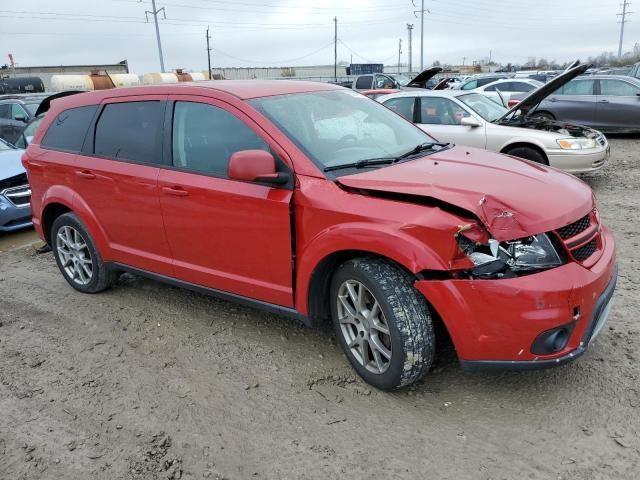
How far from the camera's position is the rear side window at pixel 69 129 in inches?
181

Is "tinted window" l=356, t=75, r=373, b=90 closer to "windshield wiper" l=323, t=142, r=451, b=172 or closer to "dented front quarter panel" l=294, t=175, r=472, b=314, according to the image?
"windshield wiper" l=323, t=142, r=451, b=172

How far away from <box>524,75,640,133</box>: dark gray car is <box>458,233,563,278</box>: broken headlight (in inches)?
451

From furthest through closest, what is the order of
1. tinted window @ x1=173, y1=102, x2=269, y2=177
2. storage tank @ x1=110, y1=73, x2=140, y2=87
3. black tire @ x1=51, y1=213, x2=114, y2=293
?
storage tank @ x1=110, y1=73, x2=140, y2=87
black tire @ x1=51, y1=213, x2=114, y2=293
tinted window @ x1=173, y1=102, x2=269, y2=177

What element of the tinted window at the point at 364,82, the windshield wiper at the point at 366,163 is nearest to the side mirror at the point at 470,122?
the windshield wiper at the point at 366,163

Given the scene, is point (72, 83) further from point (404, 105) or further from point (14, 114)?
point (404, 105)

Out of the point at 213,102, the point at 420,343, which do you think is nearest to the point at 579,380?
the point at 420,343

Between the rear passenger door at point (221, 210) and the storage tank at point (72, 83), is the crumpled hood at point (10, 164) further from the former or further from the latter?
the storage tank at point (72, 83)

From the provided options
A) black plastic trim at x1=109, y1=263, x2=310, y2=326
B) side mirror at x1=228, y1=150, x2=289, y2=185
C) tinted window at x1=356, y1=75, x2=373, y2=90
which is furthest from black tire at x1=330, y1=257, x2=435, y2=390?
tinted window at x1=356, y1=75, x2=373, y2=90

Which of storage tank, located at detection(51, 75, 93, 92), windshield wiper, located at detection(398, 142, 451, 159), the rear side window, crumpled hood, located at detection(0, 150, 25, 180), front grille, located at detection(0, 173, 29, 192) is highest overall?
storage tank, located at detection(51, 75, 93, 92)

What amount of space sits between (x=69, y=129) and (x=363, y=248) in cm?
320

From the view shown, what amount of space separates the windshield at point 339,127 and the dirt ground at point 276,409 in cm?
134

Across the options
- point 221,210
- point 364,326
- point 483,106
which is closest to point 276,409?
point 364,326

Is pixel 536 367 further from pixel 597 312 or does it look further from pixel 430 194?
pixel 430 194

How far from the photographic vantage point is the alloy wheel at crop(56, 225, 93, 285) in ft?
15.9
